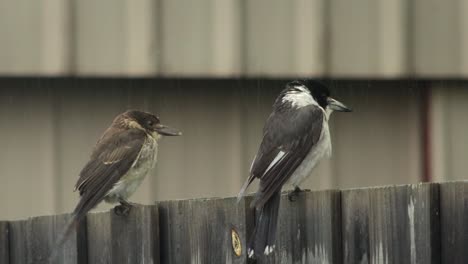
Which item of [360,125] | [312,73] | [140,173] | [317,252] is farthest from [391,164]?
[317,252]

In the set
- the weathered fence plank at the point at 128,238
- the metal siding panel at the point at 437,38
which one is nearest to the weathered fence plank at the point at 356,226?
the weathered fence plank at the point at 128,238

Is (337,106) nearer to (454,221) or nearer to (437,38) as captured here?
(437,38)

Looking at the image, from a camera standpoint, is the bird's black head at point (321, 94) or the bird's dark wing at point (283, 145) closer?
the bird's dark wing at point (283, 145)

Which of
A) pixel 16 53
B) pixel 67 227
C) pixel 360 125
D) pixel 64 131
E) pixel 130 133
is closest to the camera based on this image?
pixel 67 227

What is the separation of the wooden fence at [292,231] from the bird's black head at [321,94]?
4.39ft

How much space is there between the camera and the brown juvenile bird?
491 cm

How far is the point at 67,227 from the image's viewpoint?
12.9 feet

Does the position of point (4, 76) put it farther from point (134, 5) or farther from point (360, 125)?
point (360, 125)

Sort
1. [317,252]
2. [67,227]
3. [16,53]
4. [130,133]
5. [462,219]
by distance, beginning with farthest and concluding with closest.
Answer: [130,133]
[16,53]
[67,227]
[317,252]
[462,219]

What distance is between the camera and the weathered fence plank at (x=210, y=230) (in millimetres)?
3689

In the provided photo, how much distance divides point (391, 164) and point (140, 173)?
4.18 ft

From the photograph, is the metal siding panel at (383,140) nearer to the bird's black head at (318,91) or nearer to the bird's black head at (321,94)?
the bird's black head at (321,94)

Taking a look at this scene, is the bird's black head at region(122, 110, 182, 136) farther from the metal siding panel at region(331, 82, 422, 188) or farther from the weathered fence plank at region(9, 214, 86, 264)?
the weathered fence plank at region(9, 214, 86, 264)

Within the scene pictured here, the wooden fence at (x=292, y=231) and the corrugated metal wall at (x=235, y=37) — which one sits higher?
the corrugated metal wall at (x=235, y=37)
